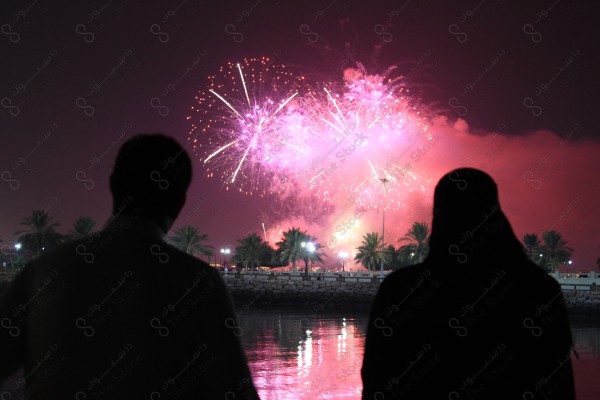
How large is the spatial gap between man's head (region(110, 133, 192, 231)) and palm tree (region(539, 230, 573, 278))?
326 feet

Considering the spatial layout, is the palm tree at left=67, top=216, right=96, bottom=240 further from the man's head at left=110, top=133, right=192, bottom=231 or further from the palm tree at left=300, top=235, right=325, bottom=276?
the man's head at left=110, top=133, right=192, bottom=231

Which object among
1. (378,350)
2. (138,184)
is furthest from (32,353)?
(378,350)

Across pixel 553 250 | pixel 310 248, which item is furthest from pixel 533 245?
pixel 310 248

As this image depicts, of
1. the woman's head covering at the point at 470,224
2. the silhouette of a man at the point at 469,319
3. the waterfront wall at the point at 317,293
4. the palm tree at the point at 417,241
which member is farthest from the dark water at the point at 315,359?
the palm tree at the point at 417,241

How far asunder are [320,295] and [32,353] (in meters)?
60.4

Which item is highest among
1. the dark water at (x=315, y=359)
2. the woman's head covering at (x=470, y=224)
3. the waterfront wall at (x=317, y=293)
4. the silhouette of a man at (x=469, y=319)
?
the woman's head covering at (x=470, y=224)

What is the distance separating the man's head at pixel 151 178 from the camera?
Result: 245 centimetres

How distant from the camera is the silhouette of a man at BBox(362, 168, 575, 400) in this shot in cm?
307

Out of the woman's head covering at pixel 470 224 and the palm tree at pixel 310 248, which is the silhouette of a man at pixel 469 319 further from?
the palm tree at pixel 310 248

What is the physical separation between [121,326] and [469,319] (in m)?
1.58

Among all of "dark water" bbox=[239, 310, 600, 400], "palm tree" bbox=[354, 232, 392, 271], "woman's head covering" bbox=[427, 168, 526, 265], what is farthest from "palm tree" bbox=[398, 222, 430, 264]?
"woman's head covering" bbox=[427, 168, 526, 265]

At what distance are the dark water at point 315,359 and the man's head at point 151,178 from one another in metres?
12.8

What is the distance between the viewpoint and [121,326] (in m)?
2.24

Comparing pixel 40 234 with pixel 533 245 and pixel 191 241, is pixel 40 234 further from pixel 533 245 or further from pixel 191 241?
pixel 533 245
